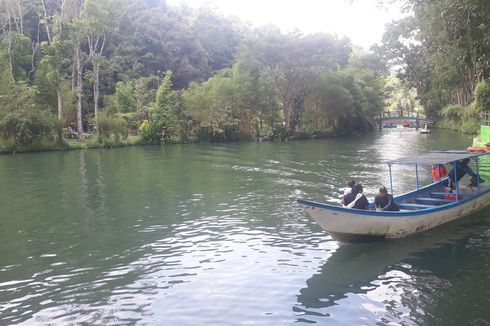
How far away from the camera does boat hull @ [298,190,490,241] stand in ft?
36.0

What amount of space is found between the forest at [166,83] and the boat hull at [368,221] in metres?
22.3

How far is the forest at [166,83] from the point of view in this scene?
1742 inches

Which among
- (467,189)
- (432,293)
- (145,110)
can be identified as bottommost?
(432,293)

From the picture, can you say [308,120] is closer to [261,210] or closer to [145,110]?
[145,110]

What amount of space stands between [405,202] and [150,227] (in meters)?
8.03

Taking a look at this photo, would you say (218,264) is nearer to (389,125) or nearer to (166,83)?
(166,83)

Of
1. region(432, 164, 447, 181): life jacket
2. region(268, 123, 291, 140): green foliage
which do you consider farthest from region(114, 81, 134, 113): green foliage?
region(432, 164, 447, 181): life jacket

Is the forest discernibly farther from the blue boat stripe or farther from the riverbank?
the blue boat stripe

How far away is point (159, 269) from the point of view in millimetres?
10492

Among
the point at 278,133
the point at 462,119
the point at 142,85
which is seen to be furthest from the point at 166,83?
the point at 462,119

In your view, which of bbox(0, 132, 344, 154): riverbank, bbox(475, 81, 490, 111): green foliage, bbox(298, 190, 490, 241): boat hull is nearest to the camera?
bbox(298, 190, 490, 241): boat hull

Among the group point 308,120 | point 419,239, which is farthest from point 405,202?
point 308,120

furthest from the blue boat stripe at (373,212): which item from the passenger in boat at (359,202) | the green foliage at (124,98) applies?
the green foliage at (124,98)

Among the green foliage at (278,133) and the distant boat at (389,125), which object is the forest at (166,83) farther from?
the distant boat at (389,125)
